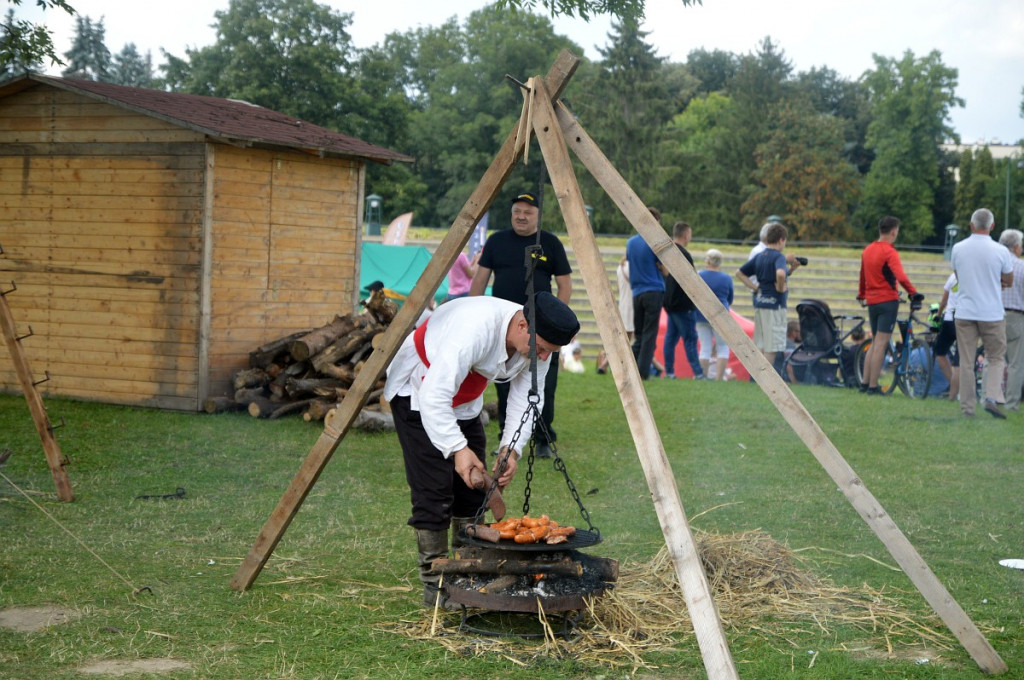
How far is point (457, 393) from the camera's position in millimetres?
5004

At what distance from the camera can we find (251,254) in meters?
11.7

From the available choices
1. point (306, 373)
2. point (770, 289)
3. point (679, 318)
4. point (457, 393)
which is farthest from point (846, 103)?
point (457, 393)

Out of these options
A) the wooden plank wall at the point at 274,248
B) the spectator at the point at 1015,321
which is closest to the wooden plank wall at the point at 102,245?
the wooden plank wall at the point at 274,248

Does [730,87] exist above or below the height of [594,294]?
above

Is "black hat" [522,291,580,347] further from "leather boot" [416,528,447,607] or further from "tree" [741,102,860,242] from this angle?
"tree" [741,102,860,242]

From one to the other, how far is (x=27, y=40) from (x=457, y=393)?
8956 millimetres

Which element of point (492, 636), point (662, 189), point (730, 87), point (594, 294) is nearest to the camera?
point (594, 294)

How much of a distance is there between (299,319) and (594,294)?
8.77 meters

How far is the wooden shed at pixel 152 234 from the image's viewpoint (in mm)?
11305

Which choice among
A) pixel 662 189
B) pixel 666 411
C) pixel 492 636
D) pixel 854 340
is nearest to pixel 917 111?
pixel 662 189

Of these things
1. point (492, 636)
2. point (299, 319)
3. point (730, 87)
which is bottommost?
point (492, 636)

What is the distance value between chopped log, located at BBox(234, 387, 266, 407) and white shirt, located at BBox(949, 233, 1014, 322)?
750 cm

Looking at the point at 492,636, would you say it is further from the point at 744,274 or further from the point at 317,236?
the point at 744,274

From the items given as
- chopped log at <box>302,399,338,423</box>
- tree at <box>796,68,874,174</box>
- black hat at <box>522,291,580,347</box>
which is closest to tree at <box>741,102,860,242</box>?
tree at <box>796,68,874,174</box>
